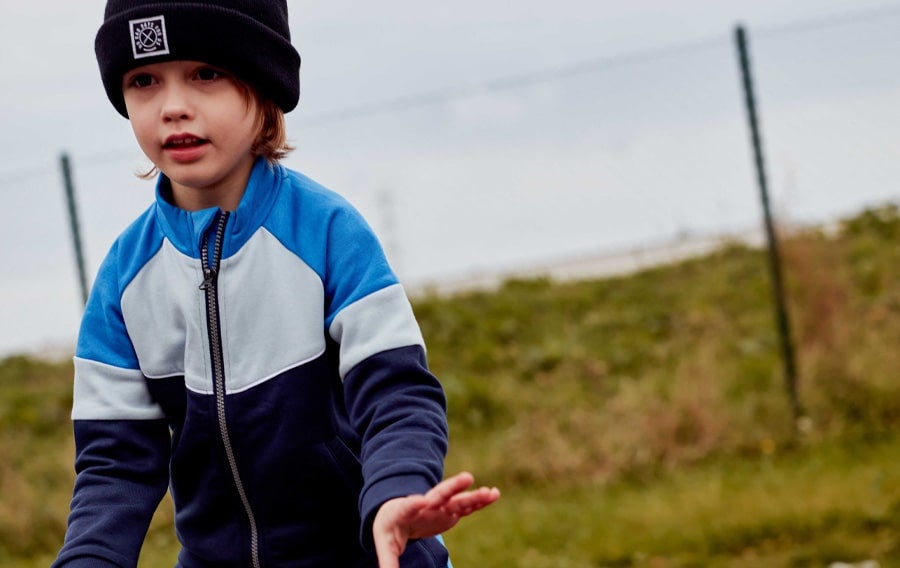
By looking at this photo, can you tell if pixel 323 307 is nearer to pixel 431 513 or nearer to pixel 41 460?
pixel 431 513

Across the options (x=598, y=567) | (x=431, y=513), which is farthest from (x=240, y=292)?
(x=598, y=567)

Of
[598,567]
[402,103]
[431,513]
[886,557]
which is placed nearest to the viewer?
[431,513]

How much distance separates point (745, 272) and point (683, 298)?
0.49m

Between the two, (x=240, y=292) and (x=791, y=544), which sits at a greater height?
(x=240, y=292)

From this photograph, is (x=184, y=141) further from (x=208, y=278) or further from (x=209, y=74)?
(x=208, y=278)

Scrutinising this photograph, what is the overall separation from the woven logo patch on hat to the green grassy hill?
12.4 feet

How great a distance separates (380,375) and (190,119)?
52 cm

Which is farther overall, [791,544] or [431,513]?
[791,544]

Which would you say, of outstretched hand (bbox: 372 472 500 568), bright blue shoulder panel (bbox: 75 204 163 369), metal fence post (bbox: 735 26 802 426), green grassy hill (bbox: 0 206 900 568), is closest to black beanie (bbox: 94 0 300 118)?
bright blue shoulder panel (bbox: 75 204 163 369)

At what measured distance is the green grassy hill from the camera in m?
5.72

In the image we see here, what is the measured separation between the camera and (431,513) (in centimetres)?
182

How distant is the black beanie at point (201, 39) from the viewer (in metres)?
2.16

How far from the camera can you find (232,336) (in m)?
2.22

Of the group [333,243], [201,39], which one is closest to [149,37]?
[201,39]
